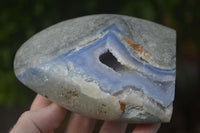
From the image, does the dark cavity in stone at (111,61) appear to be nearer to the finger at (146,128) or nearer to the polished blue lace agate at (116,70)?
the polished blue lace agate at (116,70)

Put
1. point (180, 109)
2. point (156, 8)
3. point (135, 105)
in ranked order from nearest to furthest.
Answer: point (135, 105)
point (156, 8)
point (180, 109)

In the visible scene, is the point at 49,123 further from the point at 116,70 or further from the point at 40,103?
the point at 116,70

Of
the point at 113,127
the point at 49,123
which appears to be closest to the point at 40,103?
the point at 49,123

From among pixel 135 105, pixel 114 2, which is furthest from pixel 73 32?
pixel 114 2

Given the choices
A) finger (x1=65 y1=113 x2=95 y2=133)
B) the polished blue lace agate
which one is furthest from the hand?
the polished blue lace agate

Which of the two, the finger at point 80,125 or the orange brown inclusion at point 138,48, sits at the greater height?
the orange brown inclusion at point 138,48

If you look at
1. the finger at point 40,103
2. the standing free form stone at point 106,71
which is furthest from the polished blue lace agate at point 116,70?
the finger at point 40,103

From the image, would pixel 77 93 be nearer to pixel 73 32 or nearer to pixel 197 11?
pixel 73 32
